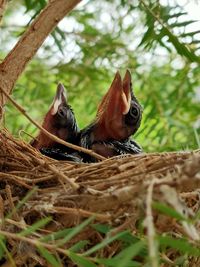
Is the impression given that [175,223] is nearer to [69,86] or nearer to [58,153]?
[58,153]

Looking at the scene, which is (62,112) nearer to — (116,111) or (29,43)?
(116,111)

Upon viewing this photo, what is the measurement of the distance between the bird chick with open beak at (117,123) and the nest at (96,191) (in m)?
0.28

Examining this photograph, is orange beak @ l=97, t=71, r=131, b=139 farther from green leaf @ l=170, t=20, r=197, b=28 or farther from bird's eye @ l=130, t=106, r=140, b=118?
green leaf @ l=170, t=20, r=197, b=28

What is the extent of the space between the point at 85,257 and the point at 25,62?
38cm

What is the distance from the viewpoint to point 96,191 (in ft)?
2.54

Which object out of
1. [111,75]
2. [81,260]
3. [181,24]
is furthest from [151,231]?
[111,75]

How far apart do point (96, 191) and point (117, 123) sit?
0.54m

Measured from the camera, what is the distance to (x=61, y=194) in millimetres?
836

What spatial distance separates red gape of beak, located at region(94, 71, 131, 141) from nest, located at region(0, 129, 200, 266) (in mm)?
292

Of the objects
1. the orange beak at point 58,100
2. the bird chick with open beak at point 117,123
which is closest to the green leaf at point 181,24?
the bird chick with open beak at point 117,123

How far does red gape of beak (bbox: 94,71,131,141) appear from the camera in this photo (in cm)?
129

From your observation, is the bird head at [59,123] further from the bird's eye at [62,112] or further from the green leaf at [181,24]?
the green leaf at [181,24]

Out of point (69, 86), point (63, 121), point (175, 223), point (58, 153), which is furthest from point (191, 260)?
point (69, 86)

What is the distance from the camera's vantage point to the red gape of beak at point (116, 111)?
4.24 feet
